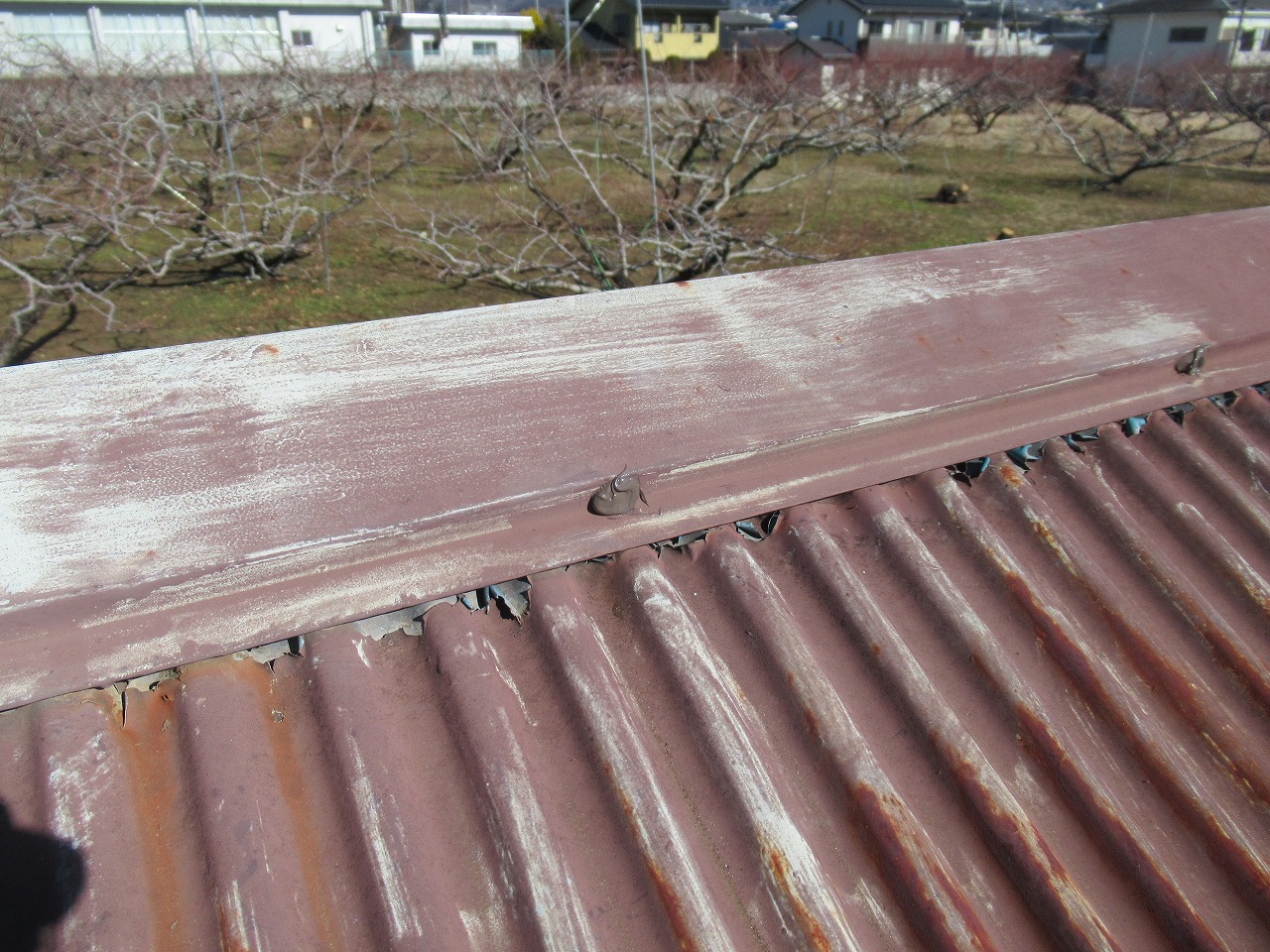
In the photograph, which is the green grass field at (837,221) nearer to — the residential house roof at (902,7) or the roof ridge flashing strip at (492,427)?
the roof ridge flashing strip at (492,427)

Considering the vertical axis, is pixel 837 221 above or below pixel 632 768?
below

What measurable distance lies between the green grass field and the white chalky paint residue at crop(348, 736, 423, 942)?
255 inches

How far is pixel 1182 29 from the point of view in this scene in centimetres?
3794

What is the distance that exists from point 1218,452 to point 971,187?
1855 centimetres

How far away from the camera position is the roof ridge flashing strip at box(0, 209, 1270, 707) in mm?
1314

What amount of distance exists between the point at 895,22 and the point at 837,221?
3560 cm

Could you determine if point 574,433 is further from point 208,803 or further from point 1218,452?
point 1218,452

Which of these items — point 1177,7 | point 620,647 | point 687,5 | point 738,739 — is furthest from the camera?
point 687,5

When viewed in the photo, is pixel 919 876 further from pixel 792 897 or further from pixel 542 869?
pixel 542 869

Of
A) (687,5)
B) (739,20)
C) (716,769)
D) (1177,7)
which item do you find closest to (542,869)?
(716,769)

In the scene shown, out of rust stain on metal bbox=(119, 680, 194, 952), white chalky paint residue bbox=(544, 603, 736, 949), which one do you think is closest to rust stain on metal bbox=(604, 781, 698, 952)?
white chalky paint residue bbox=(544, 603, 736, 949)

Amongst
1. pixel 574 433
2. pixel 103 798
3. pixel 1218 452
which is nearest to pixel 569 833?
pixel 103 798

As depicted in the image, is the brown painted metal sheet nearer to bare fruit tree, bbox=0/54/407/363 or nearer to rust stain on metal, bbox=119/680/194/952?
rust stain on metal, bbox=119/680/194/952

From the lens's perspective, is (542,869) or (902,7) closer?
(542,869)
